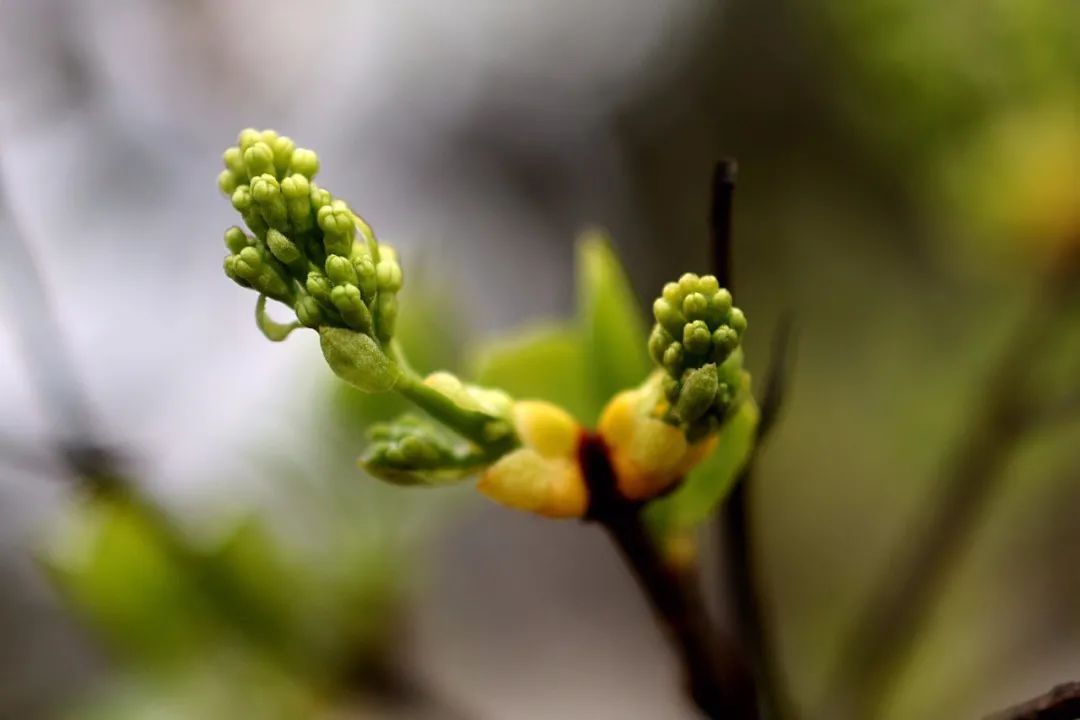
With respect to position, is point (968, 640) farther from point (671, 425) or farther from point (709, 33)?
point (709, 33)

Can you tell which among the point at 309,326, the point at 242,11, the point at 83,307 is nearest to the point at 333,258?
the point at 309,326

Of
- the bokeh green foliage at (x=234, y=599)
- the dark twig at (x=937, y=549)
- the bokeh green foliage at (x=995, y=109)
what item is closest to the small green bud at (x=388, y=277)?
the bokeh green foliage at (x=234, y=599)

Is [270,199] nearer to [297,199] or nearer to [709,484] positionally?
[297,199]

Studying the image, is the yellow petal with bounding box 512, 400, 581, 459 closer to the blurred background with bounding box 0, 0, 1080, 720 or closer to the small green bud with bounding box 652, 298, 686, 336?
the small green bud with bounding box 652, 298, 686, 336

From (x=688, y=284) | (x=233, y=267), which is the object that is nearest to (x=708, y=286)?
(x=688, y=284)

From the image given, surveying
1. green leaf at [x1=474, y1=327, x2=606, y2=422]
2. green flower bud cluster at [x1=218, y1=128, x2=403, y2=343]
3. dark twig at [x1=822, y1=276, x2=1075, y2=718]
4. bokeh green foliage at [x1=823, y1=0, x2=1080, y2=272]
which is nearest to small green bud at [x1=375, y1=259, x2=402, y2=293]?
green flower bud cluster at [x1=218, y1=128, x2=403, y2=343]

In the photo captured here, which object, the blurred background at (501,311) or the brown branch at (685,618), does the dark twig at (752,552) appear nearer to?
the brown branch at (685,618)
